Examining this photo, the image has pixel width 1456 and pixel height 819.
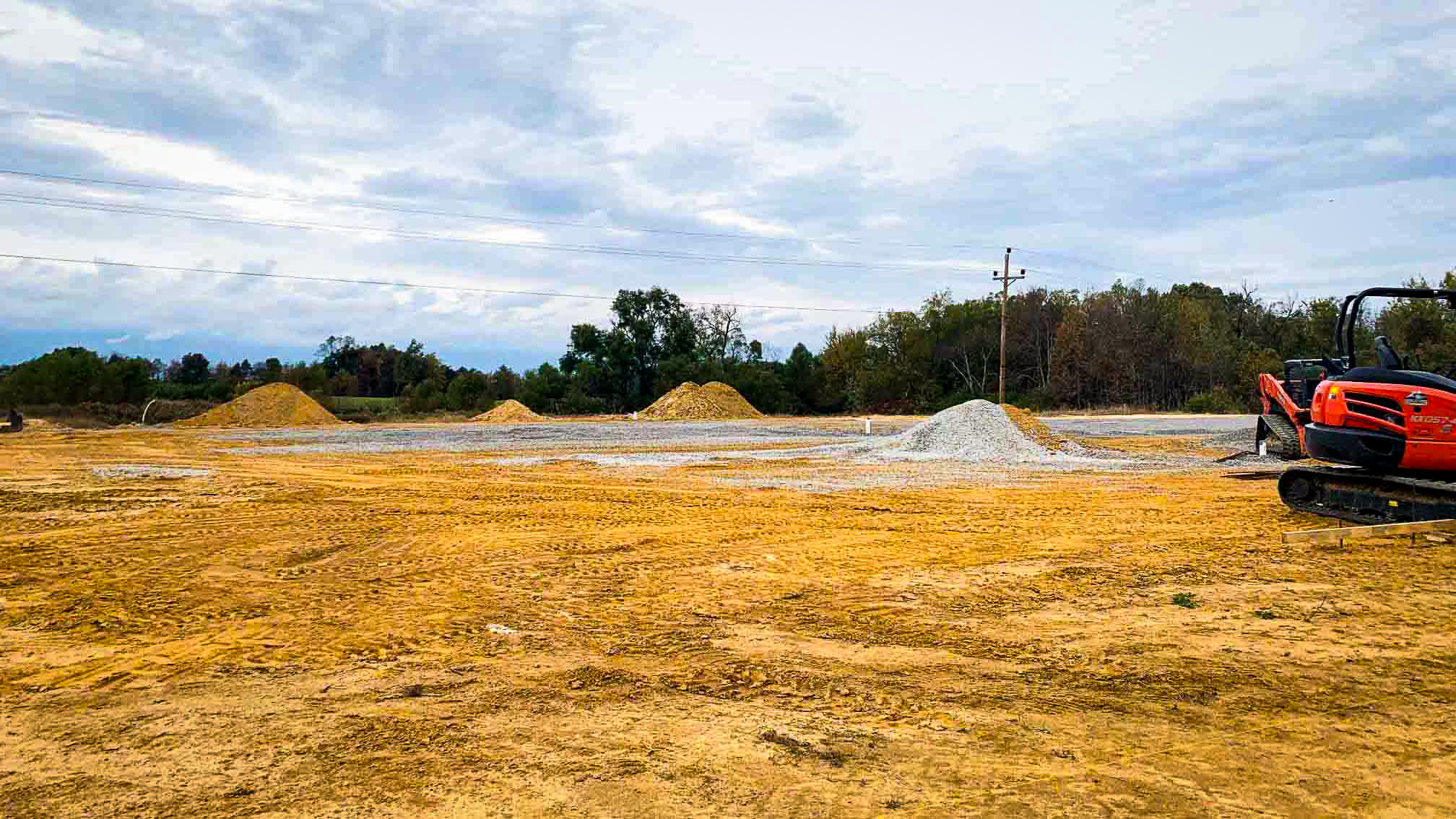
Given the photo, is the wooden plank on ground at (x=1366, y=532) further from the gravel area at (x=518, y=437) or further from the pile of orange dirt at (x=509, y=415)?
the pile of orange dirt at (x=509, y=415)

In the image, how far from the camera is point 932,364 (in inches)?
2702

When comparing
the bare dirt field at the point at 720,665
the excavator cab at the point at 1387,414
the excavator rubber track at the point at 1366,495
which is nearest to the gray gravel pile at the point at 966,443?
the excavator rubber track at the point at 1366,495

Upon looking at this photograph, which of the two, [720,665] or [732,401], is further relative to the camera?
[732,401]

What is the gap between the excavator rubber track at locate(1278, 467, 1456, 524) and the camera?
893cm

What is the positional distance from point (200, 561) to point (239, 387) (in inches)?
2184

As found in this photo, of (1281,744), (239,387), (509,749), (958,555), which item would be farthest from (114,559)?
(239,387)

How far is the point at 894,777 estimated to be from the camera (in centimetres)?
361

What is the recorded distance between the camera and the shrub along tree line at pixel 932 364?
62.4 m

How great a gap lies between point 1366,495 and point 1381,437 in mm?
902

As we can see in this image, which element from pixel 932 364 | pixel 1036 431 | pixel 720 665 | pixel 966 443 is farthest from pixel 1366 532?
pixel 932 364

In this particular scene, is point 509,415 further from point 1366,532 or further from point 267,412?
point 1366,532

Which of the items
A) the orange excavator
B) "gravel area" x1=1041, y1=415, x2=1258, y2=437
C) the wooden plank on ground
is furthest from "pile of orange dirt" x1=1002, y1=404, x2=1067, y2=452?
the wooden plank on ground

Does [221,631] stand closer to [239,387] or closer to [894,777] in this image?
[894,777]

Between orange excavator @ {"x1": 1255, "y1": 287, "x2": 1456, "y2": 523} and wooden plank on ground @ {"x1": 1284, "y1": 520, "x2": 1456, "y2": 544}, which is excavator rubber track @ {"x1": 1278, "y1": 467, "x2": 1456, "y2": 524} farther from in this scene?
wooden plank on ground @ {"x1": 1284, "y1": 520, "x2": 1456, "y2": 544}
